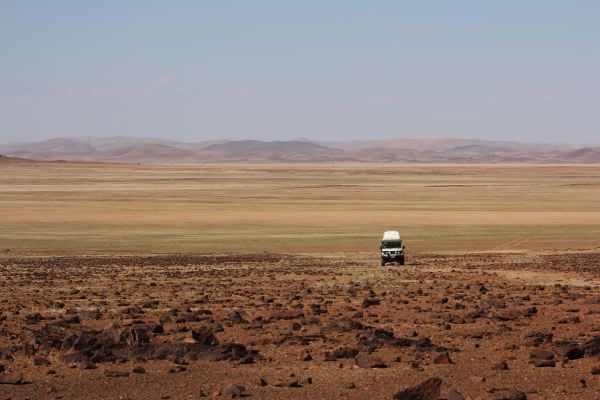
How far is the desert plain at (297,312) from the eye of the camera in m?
13.7

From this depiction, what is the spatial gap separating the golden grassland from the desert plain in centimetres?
34

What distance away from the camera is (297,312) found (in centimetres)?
2048

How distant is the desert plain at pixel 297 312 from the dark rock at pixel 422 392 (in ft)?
0.08

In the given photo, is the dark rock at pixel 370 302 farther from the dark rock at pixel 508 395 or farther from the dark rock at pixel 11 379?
the dark rock at pixel 11 379

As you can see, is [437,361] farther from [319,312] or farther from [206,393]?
[319,312]

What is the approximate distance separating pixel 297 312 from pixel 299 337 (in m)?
3.33

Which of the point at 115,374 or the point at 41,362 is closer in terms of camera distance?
the point at 115,374

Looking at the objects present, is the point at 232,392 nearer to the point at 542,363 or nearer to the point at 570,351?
the point at 542,363

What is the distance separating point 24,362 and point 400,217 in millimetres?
54651

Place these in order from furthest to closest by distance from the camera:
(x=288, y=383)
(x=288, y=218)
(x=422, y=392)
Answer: (x=288, y=218) → (x=288, y=383) → (x=422, y=392)

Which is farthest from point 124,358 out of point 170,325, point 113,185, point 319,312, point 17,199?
point 113,185

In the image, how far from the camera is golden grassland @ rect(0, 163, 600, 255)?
49688mm

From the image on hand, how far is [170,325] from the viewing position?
62.0 feet

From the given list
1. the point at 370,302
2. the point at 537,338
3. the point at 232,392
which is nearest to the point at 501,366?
the point at 537,338
